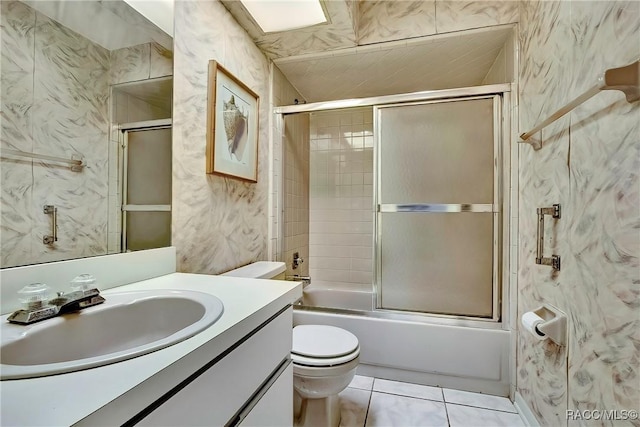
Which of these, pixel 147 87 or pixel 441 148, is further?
pixel 441 148

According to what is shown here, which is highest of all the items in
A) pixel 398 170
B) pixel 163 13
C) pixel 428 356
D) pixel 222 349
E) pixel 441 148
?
pixel 163 13

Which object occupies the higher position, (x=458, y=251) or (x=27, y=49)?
(x=27, y=49)

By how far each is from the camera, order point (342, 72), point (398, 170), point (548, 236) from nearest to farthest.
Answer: point (548, 236), point (398, 170), point (342, 72)

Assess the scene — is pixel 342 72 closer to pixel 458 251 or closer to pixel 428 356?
pixel 458 251

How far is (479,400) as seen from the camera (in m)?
1.60

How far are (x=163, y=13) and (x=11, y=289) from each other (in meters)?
1.17

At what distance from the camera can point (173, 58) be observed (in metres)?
1.24

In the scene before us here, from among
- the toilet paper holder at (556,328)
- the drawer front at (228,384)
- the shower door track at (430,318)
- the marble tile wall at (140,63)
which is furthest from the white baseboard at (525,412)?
the marble tile wall at (140,63)

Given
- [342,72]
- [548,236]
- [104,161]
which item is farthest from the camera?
[342,72]

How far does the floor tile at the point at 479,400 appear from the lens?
155 centimetres

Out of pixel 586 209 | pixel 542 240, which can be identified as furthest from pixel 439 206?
pixel 586 209

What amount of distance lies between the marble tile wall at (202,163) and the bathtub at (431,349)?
849 mm

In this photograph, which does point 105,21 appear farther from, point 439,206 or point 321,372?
point 439,206

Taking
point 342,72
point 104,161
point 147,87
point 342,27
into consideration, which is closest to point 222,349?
point 104,161
